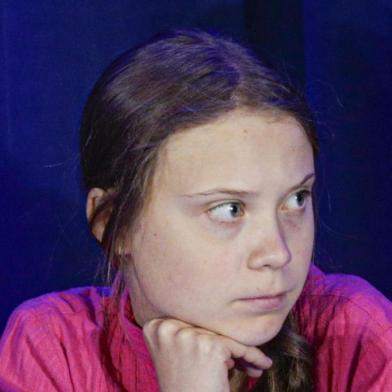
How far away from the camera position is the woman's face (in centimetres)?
115

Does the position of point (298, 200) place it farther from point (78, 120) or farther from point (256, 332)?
point (78, 120)

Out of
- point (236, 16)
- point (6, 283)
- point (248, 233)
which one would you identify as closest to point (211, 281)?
point (248, 233)

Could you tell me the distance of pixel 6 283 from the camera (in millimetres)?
1834

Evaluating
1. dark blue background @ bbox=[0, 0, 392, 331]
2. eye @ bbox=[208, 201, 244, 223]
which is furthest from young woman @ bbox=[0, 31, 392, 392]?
dark blue background @ bbox=[0, 0, 392, 331]

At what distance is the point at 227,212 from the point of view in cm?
116

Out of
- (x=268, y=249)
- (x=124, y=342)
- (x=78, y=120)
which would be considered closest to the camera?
(x=268, y=249)

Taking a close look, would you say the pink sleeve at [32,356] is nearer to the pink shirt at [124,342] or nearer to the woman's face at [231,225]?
the pink shirt at [124,342]

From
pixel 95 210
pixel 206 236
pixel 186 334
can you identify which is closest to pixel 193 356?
pixel 186 334

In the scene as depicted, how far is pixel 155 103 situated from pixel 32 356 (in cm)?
52

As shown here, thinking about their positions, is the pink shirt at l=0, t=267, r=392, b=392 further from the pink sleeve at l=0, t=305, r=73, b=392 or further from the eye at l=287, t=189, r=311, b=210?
the eye at l=287, t=189, r=311, b=210

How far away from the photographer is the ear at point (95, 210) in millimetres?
1309

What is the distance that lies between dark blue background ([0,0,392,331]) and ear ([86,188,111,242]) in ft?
1.77

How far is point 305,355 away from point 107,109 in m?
0.55

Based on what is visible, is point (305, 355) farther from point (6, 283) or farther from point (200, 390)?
point (6, 283)
